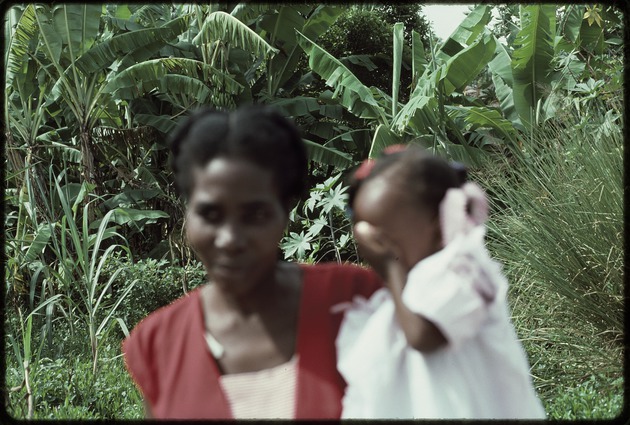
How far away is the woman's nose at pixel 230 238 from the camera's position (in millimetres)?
1303

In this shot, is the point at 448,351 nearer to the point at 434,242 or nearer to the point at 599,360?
the point at 434,242

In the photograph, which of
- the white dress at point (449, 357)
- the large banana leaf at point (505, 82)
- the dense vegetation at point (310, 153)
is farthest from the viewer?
the large banana leaf at point (505, 82)

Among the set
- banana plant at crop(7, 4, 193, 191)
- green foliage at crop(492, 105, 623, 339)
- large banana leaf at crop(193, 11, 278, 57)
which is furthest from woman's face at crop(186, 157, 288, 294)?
banana plant at crop(7, 4, 193, 191)

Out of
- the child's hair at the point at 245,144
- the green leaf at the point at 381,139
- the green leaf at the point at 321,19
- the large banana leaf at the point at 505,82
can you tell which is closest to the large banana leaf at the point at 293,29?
the green leaf at the point at 321,19

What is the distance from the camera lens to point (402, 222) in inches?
52.5

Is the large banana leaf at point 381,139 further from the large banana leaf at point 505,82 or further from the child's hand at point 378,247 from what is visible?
the child's hand at point 378,247

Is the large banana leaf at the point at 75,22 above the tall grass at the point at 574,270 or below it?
above

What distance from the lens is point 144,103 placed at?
10.8 meters

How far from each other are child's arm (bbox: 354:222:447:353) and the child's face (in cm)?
1

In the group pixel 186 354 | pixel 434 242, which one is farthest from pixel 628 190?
pixel 186 354

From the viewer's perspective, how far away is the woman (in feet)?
4.37

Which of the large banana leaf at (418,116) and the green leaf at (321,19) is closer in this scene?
the large banana leaf at (418,116)

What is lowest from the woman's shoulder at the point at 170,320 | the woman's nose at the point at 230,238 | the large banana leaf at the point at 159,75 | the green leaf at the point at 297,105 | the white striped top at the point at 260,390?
the green leaf at the point at 297,105

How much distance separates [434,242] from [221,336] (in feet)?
1.52
